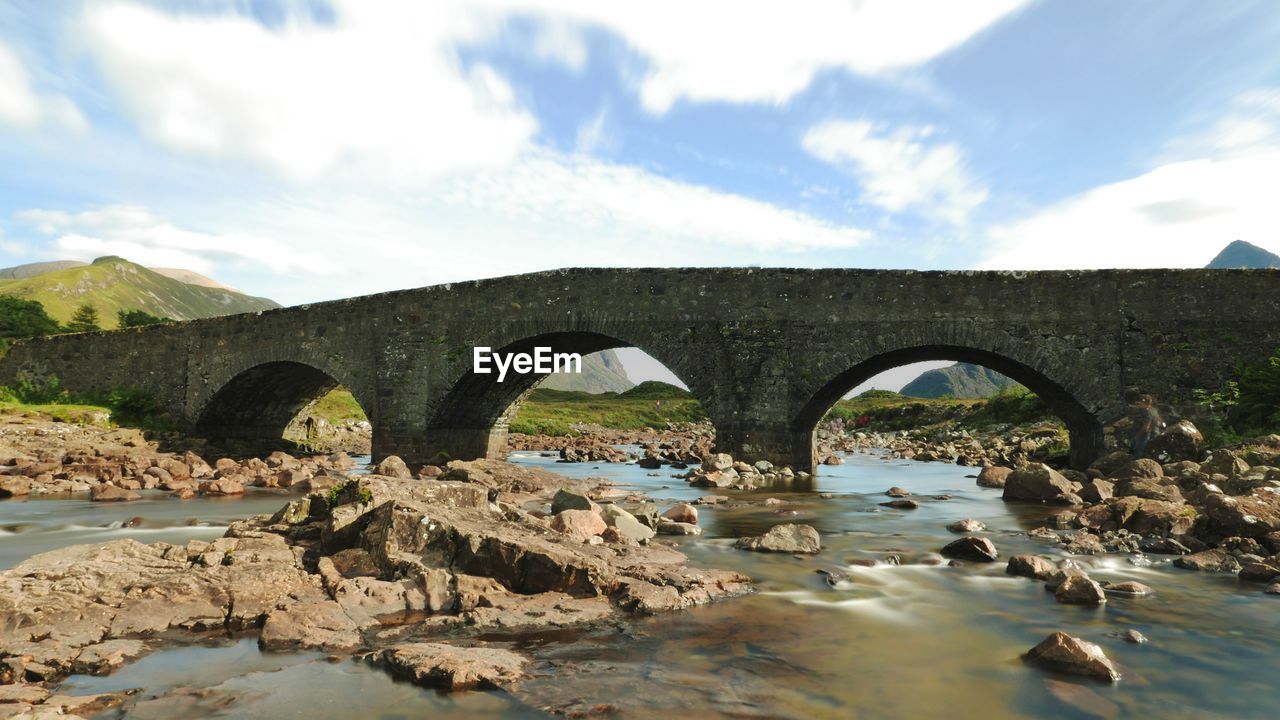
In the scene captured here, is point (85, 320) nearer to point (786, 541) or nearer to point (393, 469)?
point (393, 469)

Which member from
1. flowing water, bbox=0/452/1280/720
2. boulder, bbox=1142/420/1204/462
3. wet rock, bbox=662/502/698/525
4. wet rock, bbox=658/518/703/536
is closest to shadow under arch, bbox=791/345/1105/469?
boulder, bbox=1142/420/1204/462

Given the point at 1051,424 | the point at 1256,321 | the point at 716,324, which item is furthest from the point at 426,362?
the point at 1051,424

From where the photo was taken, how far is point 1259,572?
6.43m

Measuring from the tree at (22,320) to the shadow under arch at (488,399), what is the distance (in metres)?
38.0

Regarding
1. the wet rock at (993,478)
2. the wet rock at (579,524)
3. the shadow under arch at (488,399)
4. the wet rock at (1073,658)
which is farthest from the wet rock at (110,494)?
the wet rock at (993,478)

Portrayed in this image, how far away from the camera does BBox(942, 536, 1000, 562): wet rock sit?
764 centimetres

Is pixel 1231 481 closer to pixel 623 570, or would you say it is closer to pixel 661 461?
pixel 623 570

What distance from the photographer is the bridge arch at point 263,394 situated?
20.2 meters

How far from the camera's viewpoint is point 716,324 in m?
16.6

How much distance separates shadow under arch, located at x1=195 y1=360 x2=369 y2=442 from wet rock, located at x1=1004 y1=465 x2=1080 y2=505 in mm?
17672

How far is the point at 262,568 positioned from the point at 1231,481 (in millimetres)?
11306

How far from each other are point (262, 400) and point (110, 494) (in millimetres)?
12271

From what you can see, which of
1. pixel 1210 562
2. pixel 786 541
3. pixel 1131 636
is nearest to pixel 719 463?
pixel 786 541

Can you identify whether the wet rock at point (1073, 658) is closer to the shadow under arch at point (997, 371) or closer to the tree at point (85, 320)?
the shadow under arch at point (997, 371)
